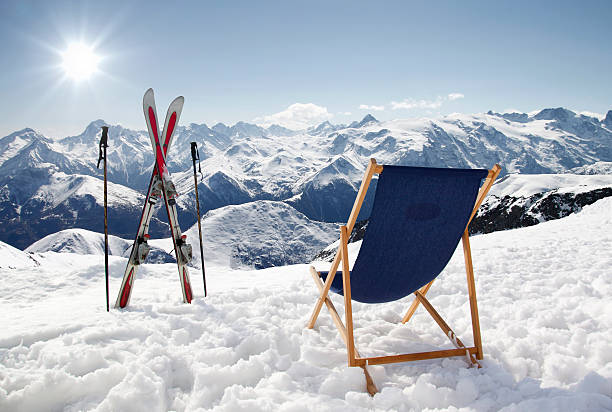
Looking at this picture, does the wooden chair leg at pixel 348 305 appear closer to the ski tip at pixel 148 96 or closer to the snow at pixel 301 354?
the snow at pixel 301 354

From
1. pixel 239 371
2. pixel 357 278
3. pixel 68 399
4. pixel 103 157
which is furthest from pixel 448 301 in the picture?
pixel 103 157

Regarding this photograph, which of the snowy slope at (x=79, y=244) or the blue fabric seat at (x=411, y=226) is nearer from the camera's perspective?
the blue fabric seat at (x=411, y=226)

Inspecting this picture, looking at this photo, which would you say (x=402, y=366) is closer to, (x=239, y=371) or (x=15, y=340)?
(x=239, y=371)

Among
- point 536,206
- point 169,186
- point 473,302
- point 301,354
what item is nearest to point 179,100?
point 169,186

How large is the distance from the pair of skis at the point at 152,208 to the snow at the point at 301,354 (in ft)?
1.26

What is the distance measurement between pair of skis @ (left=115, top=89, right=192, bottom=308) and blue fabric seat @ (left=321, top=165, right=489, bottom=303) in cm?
308

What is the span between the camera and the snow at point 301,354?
2639 mm

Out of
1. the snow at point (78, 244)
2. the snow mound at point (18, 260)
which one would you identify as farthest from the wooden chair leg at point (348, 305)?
the snow at point (78, 244)

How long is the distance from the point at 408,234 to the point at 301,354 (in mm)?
1643

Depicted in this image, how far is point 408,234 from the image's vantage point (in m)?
3.18

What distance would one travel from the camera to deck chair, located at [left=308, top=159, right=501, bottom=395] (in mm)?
2969

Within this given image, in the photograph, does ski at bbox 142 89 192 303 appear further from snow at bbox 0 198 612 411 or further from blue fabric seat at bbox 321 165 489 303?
blue fabric seat at bbox 321 165 489 303

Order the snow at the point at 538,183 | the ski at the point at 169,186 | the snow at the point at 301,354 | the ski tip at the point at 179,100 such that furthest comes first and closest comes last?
the snow at the point at 538,183, the ski tip at the point at 179,100, the ski at the point at 169,186, the snow at the point at 301,354

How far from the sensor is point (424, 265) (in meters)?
3.35
